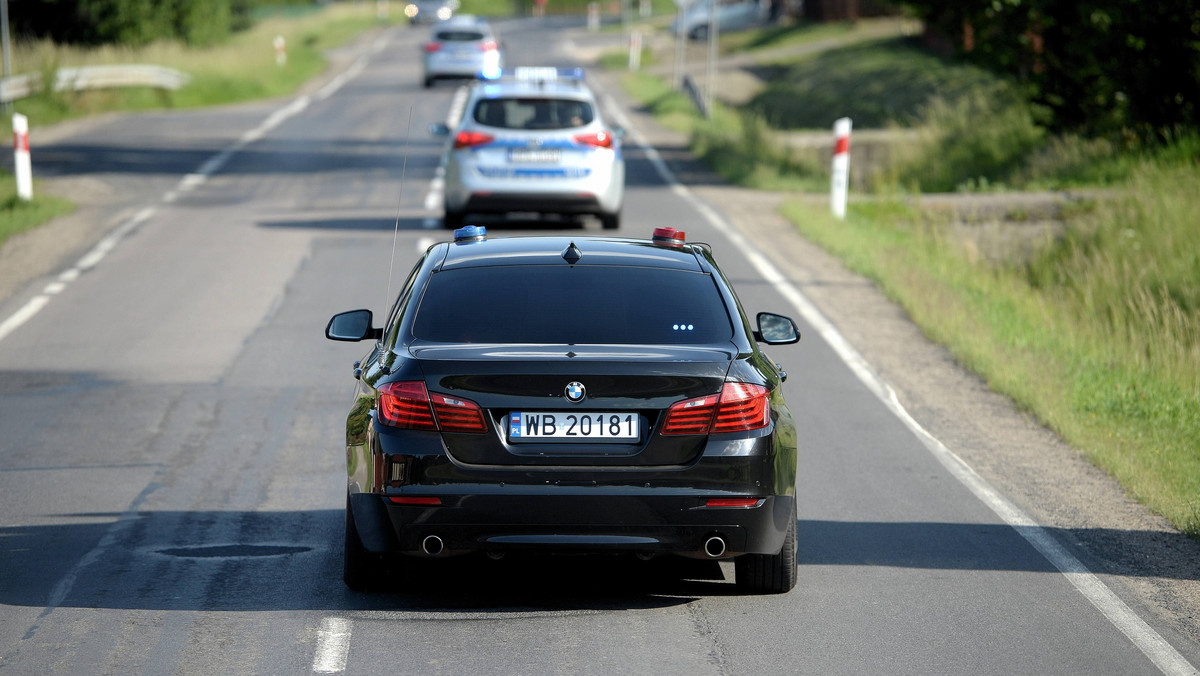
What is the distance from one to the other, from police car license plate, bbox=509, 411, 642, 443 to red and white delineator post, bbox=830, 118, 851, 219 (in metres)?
15.0

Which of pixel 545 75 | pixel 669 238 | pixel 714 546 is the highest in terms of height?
pixel 669 238

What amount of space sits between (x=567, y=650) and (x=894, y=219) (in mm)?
15879

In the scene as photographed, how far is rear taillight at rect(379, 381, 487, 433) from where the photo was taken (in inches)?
225

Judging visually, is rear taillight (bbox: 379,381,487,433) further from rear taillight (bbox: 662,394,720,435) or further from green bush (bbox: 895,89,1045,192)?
green bush (bbox: 895,89,1045,192)

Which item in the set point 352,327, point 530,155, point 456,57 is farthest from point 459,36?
point 352,327

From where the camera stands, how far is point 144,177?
24031mm

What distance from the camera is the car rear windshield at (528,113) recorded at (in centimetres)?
1816

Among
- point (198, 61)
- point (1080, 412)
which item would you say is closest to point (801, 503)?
point (1080, 412)

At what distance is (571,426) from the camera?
5.73 metres

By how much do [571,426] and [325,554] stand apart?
1668mm

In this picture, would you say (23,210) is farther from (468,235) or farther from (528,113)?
(468,235)

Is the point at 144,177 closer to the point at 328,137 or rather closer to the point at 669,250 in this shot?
the point at 328,137

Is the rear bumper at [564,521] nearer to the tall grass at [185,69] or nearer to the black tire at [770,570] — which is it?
the black tire at [770,570]

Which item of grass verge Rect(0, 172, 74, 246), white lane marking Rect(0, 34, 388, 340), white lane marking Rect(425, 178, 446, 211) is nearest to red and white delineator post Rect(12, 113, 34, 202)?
grass verge Rect(0, 172, 74, 246)
